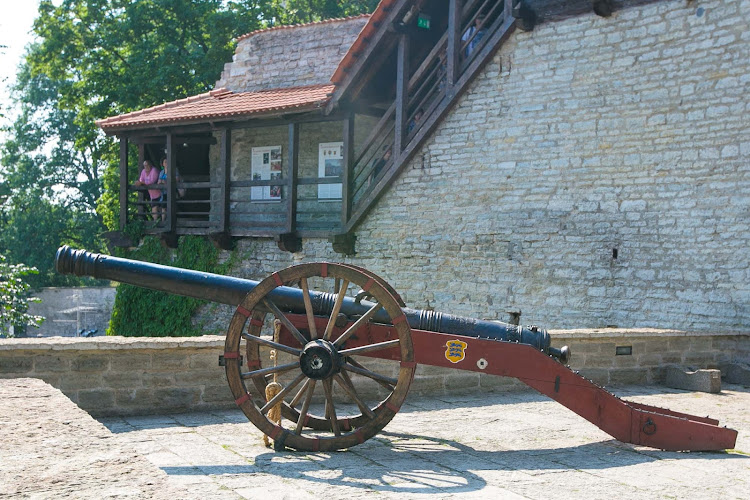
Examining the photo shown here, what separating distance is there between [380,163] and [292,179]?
1624 mm

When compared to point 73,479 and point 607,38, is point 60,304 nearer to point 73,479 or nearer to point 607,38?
point 607,38

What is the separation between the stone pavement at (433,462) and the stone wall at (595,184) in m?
4.55

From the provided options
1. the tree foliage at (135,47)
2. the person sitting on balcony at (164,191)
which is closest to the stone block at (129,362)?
the person sitting on balcony at (164,191)

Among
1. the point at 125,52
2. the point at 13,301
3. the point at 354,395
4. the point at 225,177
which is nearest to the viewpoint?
the point at 354,395

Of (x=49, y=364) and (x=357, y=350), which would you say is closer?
(x=357, y=350)

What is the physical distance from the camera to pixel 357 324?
210 inches

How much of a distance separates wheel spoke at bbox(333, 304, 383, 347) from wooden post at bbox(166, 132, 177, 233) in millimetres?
13118

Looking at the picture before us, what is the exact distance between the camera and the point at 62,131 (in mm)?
42531

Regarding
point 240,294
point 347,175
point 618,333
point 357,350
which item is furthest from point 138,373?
point 347,175

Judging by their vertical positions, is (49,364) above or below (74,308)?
above

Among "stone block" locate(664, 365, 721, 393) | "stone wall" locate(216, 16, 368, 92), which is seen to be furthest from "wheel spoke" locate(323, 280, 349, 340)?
"stone wall" locate(216, 16, 368, 92)

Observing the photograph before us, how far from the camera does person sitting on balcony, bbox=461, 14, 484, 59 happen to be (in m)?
13.7

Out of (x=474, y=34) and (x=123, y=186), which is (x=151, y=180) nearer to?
(x=123, y=186)

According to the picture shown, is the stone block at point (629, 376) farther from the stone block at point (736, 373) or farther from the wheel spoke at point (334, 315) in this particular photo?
the wheel spoke at point (334, 315)
